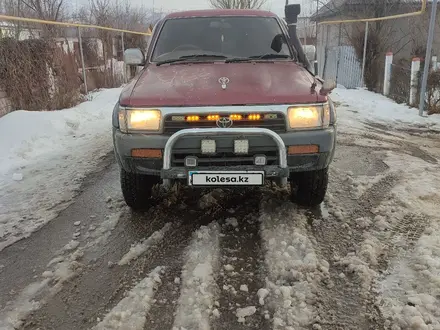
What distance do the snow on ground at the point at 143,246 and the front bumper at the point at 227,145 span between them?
0.55 metres

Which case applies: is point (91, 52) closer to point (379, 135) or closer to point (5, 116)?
point (5, 116)

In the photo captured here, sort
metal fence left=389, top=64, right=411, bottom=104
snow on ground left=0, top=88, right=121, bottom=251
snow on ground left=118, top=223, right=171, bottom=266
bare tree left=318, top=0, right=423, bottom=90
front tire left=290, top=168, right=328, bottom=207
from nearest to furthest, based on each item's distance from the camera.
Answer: snow on ground left=118, top=223, right=171, bottom=266 → front tire left=290, top=168, right=328, bottom=207 → snow on ground left=0, top=88, right=121, bottom=251 → metal fence left=389, top=64, right=411, bottom=104 → bare tree left=318, top=0, right=423, bottom=90

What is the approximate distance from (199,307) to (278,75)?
214 centimetres

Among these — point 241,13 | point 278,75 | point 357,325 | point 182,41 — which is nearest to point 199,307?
point 357,325

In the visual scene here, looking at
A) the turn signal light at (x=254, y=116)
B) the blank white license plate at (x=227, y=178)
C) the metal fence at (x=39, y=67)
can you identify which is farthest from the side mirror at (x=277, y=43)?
the metal fence at (x=39, y=67)

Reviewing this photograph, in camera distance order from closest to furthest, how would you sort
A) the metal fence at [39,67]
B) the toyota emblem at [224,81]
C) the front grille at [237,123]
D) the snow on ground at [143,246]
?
1. the snow on ground at [143,246]
2. the front grille at [237,123]
3. the toyota emblem at [224,81]
4. the metal fence at [39,67]

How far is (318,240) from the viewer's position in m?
3.39

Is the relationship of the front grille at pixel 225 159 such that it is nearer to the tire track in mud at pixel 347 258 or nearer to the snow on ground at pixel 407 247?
the tire track in mud at pixel 347 258

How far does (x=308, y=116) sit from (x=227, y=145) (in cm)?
70

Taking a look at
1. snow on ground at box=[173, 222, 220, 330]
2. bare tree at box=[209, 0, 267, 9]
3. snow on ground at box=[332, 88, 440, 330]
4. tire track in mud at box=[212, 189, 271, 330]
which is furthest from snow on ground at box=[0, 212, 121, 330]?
bare tree at box=[209, 0, 267, 9]

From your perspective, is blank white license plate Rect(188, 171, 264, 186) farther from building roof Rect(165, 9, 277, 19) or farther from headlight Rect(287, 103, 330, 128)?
building roof Rect(165, 9, 277, 19)

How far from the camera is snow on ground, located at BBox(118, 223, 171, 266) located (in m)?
3.19

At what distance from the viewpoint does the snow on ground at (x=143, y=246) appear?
3.19 m

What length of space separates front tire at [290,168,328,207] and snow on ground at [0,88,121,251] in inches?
93.9
